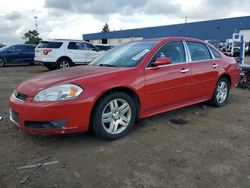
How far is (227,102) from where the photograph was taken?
6.66 m

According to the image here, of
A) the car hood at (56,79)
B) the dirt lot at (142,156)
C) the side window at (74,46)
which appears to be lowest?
the dirt lot at (142,156)

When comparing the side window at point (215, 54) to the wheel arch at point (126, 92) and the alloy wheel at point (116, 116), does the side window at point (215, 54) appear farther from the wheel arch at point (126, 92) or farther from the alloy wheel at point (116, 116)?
the alloy wheel at point (116, 116)

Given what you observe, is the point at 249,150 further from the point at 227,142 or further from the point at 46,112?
the point at 46,112

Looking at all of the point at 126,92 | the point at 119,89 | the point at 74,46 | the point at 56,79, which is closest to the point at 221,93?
the point at 126,92

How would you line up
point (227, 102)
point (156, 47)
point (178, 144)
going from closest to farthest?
point (178, 144) → point (156, 47) → point (227, 102)

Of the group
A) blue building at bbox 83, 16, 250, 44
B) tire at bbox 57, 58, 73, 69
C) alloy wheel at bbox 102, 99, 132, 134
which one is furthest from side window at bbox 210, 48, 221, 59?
blue building at bbox 83, 16, 250, 44

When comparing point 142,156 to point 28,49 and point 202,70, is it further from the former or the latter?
point 28,49

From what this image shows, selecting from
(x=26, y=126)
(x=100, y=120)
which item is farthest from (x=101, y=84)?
(x=26, y=126)

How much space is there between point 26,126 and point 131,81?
5.38 ft

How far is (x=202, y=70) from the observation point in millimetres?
5492

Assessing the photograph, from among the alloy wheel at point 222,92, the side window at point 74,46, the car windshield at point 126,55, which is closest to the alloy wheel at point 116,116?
the car windshield at point 126,55

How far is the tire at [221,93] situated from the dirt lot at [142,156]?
918mm

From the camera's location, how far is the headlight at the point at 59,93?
3.73 m

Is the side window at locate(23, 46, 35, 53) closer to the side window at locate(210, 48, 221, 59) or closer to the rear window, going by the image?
the rear window
